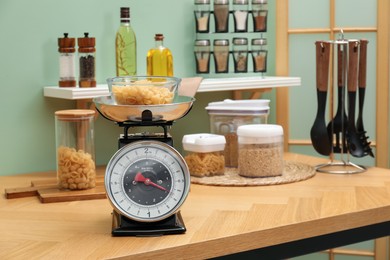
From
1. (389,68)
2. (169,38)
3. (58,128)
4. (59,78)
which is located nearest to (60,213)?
(58,128)

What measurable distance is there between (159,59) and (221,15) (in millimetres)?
353

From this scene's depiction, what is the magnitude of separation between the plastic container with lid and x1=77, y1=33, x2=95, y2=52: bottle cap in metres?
0.47

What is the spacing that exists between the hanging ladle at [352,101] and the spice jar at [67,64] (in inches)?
38.2

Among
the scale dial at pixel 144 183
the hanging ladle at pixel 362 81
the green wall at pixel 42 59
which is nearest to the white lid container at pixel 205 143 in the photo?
the green wall at pixel 42 59

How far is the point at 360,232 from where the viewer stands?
201 centimetres

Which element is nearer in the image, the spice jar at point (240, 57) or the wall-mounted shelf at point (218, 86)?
the wall-mounted shelf at point (218, 86)

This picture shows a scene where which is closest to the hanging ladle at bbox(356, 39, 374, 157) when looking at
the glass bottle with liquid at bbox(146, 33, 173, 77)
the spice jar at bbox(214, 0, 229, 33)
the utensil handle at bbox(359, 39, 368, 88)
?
the utensil handle at bbox(359, 39, 368, 88)

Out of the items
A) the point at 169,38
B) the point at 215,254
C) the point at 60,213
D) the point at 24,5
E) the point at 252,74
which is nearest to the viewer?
the point at 215,254

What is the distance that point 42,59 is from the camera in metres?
2.52

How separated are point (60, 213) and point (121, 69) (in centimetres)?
78

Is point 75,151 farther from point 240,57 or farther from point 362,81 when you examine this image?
point 362,81

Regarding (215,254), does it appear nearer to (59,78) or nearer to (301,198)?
(301,198)

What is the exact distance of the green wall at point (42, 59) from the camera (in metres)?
2.46

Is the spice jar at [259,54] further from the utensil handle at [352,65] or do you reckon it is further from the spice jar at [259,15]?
the utensil handle at [352,65]
